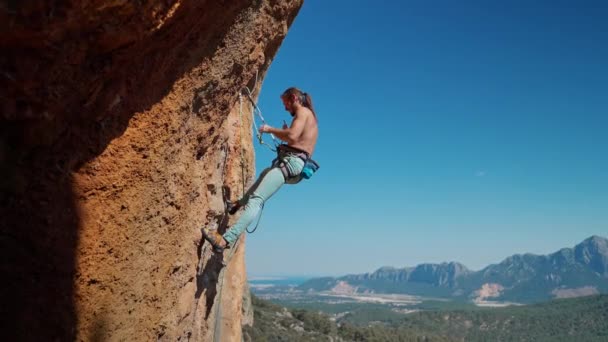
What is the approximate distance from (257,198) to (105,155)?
93.5 inches

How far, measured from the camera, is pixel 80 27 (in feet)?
10.7

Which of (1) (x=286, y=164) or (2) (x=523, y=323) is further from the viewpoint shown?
(2) (x=523, y=323)

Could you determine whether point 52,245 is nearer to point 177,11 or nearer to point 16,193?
point 16,193

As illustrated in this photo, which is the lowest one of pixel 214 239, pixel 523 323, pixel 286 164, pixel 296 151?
pixel 523 323

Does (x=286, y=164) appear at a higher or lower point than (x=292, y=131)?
lower

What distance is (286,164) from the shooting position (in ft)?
20.7

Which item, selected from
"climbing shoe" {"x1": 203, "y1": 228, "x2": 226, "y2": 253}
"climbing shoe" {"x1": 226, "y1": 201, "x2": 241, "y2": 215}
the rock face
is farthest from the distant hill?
the rock face

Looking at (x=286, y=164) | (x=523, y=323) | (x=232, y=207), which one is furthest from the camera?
(x=523, y=323)

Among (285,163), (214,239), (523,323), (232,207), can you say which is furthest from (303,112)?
(523,323)

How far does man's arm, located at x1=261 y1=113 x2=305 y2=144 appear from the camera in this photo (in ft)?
20.8

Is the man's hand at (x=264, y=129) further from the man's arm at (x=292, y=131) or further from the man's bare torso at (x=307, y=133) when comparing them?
the man's bare torso at (x=307, y=133)

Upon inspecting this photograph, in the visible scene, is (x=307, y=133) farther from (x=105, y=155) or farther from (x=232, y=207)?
(x=105, y=155)

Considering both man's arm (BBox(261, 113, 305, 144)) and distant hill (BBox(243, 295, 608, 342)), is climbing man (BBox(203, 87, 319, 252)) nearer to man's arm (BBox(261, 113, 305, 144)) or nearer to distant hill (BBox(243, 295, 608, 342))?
man's arm (BBox(261, 113, 305, 144))

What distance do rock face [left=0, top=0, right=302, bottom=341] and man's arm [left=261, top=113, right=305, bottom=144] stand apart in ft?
3.66
